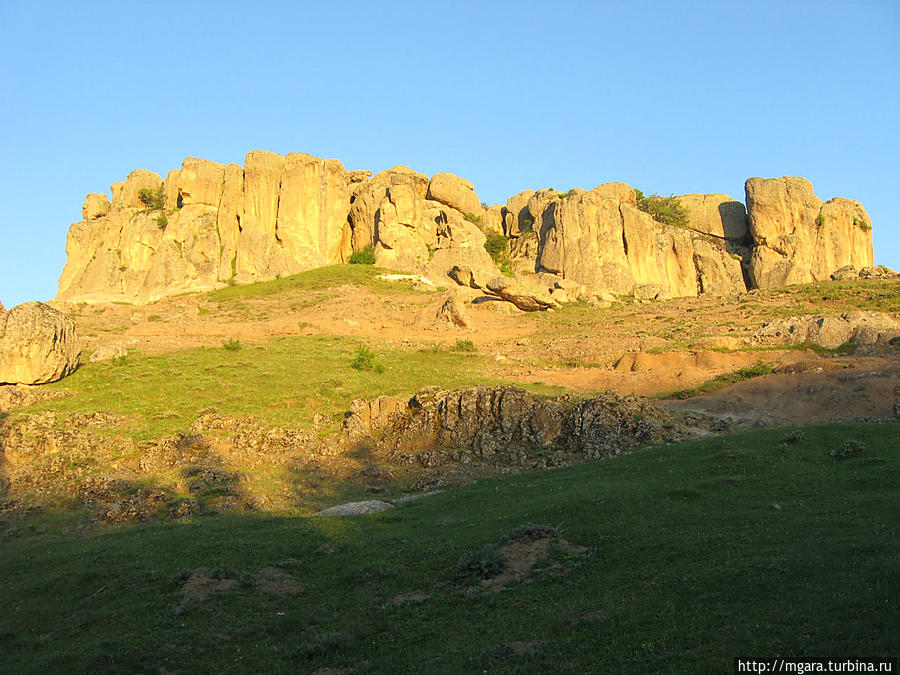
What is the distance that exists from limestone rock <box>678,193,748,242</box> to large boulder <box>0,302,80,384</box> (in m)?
65.7

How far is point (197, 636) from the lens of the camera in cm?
1198

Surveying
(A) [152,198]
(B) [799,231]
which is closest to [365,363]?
(A) [152,198]

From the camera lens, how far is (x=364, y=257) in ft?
248

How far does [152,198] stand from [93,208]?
714 cm

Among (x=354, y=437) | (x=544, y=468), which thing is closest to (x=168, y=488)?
(x=354, y=437)

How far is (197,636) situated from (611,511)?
28.5ft

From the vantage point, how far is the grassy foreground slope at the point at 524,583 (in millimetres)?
9438

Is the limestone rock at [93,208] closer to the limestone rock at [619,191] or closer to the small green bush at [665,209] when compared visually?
the limestone rock at [619,191]

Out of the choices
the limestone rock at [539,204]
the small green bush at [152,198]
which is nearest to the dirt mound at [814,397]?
the limestone rock at [539,204]

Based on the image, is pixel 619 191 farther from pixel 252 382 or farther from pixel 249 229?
pixel 252 382

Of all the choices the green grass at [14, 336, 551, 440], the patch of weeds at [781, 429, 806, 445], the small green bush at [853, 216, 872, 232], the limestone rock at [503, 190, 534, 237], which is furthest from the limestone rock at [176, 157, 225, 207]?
the patch of weeds at [781, 429, 806, 445]

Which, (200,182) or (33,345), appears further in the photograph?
(200,182)

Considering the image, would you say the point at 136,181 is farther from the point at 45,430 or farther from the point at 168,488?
the point at 168,488

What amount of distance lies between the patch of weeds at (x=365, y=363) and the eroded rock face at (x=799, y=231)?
4852 cm
